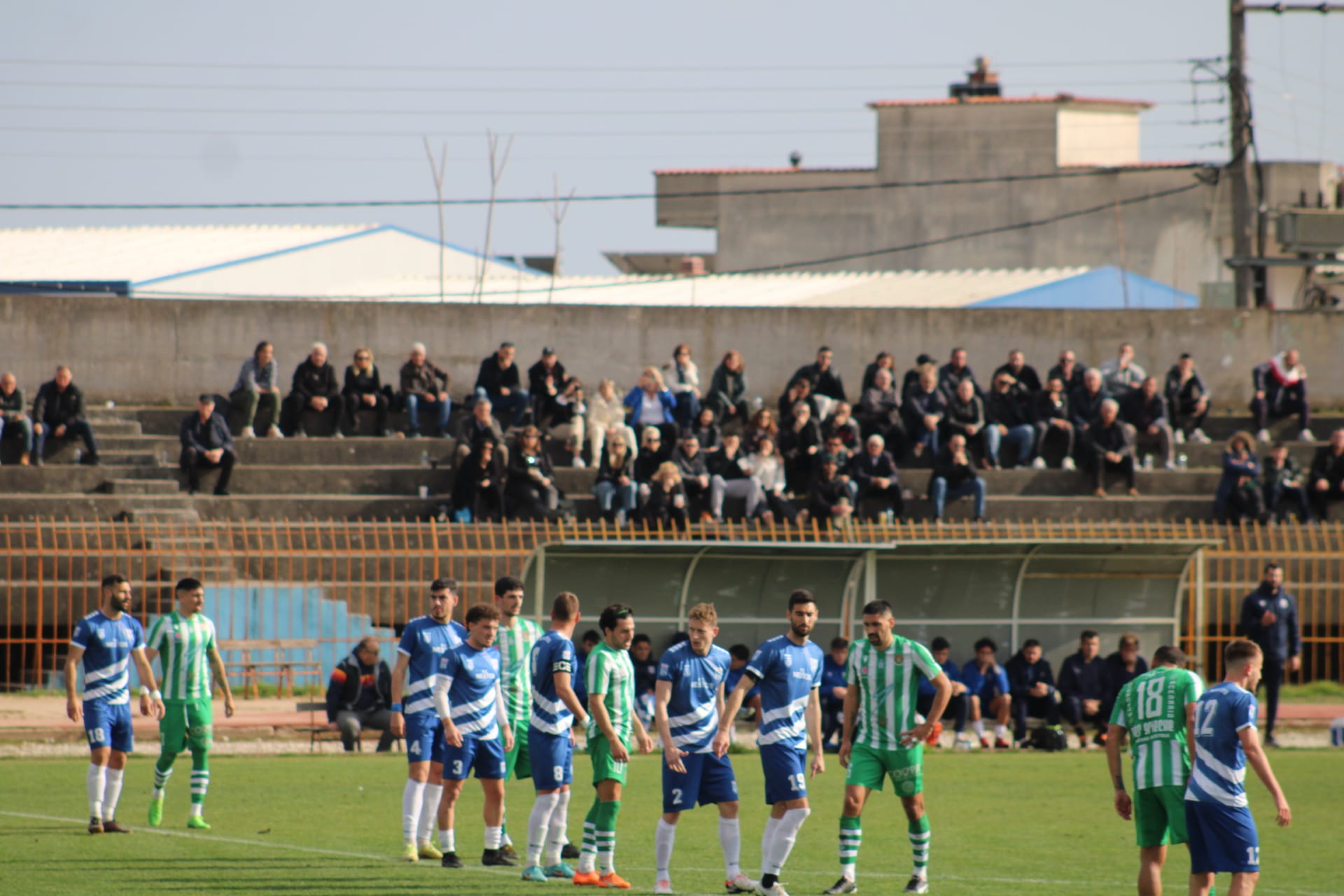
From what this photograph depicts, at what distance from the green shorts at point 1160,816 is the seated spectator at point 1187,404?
1672cm

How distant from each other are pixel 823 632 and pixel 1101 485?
5741mm

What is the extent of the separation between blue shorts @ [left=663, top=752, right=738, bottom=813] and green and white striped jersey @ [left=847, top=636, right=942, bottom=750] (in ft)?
3.00

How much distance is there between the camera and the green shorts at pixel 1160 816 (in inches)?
376

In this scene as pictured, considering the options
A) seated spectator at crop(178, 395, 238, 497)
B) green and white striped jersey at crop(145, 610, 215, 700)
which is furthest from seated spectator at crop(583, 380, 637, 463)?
green and white striped jersey at crop(145, 610, 215, 700)

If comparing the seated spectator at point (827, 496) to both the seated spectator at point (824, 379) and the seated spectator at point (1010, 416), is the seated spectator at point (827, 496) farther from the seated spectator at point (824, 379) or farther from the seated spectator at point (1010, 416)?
the seated spectator at point (1010, 416)

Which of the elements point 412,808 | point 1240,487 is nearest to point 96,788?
point 412,808

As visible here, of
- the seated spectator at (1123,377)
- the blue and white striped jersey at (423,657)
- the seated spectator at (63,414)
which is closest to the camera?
the blue and white striped jersey at (423,657)

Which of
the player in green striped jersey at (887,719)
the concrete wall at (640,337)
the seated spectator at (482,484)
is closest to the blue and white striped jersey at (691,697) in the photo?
the player in green striped jersey at (887,719)

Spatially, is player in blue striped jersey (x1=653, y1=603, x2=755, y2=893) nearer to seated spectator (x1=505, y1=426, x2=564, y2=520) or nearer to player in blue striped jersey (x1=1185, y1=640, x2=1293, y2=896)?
player in blue striped jersey (x1=1185, y1=640, x2=1293, y2=896)

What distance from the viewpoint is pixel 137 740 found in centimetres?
1798

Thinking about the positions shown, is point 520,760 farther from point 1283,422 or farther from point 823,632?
point 1283,422

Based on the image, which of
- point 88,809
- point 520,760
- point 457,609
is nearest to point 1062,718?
point 457,609

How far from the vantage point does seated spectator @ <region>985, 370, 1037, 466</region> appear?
79.7ft

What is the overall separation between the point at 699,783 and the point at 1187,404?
56.3 feet
